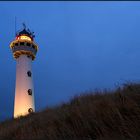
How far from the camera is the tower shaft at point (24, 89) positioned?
1094 inches

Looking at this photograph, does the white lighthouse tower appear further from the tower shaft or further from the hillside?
the hillside

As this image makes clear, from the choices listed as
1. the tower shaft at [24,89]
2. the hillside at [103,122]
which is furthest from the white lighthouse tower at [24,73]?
the hillside at [103,122]

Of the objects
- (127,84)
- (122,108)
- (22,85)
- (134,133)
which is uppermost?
(22,85)

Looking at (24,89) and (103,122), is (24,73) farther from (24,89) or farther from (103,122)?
(103,122)

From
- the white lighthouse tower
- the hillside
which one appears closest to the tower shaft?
the white lighthouse tower

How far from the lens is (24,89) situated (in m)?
28.4

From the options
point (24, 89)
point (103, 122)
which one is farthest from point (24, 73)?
point (103, 122)

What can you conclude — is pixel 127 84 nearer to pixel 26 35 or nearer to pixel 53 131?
pixel 53 131

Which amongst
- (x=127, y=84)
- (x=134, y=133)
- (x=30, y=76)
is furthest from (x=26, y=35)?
(x=134, y=133)

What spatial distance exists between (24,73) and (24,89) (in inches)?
67.0

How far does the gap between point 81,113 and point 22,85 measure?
75.1 feet

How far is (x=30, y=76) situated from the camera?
97.2ft

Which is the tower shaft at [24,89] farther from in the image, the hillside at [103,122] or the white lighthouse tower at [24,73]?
the hillside at [103,122]

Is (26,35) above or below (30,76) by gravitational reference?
above
